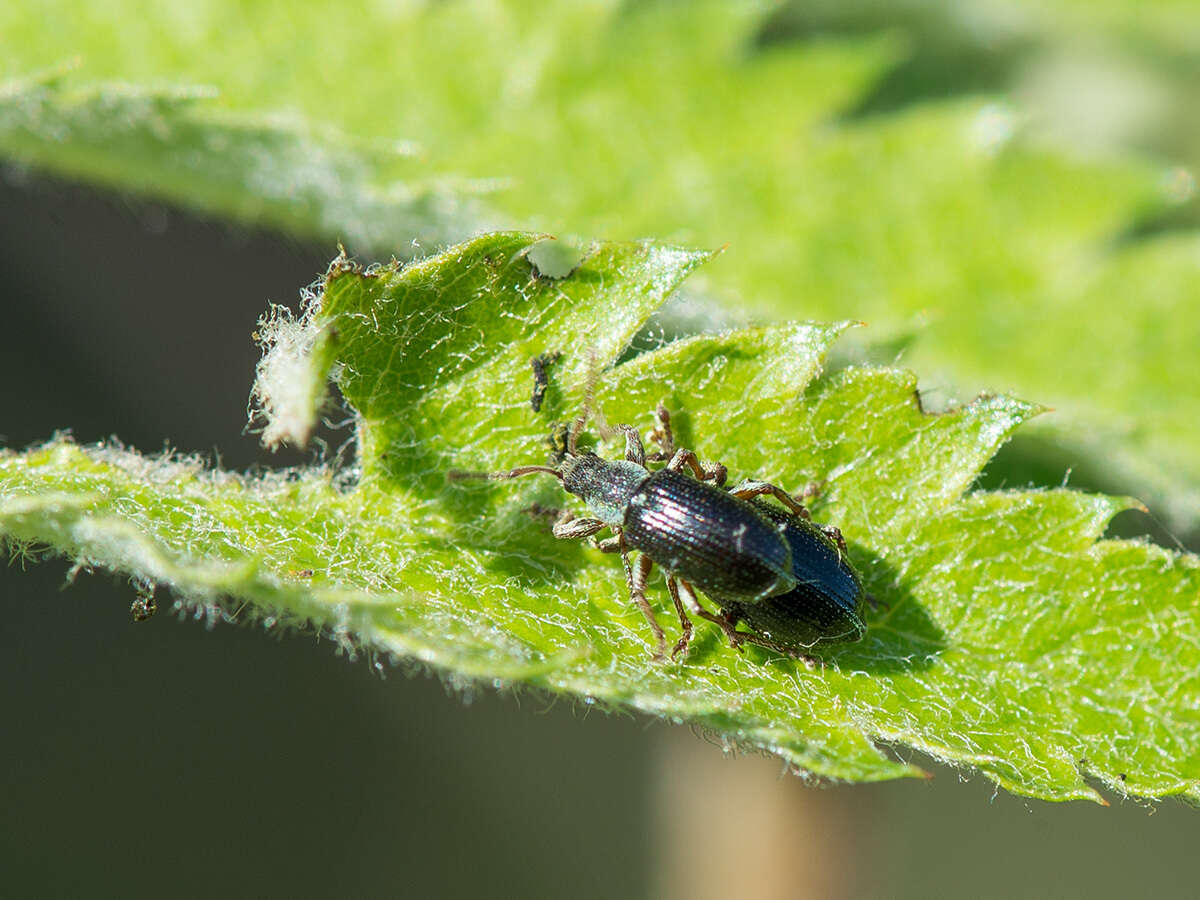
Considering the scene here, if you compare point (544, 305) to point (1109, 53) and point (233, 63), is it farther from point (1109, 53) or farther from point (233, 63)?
point (1109, 53)

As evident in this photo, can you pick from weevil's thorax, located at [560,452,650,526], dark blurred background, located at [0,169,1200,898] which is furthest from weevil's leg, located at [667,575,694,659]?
dark blurred background, located at [0,169,1200,898]

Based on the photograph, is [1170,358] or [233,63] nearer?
[233,63]

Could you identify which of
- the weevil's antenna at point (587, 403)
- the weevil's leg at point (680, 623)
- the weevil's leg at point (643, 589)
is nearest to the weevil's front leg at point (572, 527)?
the weevil's leg at point (643, 589)

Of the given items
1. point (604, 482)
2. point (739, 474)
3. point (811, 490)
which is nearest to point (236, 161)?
point (604, 482)

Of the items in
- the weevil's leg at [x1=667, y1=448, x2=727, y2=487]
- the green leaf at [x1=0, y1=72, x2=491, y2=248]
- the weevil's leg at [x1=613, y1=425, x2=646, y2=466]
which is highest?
the green leaf at [x1=0, y1=72, x2=491, y2=248]

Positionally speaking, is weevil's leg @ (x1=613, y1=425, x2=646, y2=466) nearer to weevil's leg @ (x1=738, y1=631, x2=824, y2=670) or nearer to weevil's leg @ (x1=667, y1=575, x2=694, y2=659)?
weevil's leg @ (x1=667, y1=575, x2=694, y2=659)

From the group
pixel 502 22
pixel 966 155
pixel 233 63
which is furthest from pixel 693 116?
pixel 233 63
